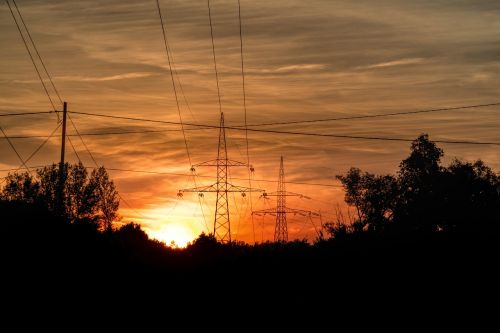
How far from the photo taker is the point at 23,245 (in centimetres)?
2956

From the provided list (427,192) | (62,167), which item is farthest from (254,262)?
(427,192)

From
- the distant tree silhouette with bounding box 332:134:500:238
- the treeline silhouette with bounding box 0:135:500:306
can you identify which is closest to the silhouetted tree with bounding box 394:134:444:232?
the distant tree silhouette with bounding box 332:134:500:238

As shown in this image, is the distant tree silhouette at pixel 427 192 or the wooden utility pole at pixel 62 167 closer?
the wooden utility pole at pixel 62 167

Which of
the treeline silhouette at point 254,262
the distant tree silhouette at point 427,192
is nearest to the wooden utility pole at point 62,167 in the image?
the treeline silhouette at point 254,262

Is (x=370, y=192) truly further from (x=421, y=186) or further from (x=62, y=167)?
(x=62, y=167)

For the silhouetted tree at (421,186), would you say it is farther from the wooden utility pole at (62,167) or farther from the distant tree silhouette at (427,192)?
the wooden utility pole at (62,167)

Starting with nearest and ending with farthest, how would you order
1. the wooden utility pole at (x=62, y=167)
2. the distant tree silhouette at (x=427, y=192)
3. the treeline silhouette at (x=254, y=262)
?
the treeline silhouette at (x=254, y=262)
the wooden utility pole at (x=62, y=167)
the distant tree silhouette at (x=427, y=192)

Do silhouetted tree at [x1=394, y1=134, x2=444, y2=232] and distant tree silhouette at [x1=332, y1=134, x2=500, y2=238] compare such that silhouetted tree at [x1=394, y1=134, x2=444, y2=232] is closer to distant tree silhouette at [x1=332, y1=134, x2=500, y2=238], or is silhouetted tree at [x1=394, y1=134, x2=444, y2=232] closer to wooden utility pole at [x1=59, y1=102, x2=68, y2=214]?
distant tree silhouette at [x1=332, y1=134, x2=500, y2=238]

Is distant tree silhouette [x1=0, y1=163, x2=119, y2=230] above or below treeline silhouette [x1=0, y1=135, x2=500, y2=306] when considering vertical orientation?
above

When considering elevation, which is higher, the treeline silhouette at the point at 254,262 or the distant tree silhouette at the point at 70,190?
the distant tree silhouette at the point at 70,190

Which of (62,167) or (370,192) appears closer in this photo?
(62,167)

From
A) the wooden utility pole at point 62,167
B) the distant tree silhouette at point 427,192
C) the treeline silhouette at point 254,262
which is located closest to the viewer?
the treeline silhouette at point 254,262

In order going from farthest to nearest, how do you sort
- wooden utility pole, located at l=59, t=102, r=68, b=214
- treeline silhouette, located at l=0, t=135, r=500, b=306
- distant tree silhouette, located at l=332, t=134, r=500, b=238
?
1. distant tree silhouette, located at l=332, t=134, r=500, b=238
2. wooden utility pole, located at l=59, t=102, r=68, b=214
3. treeline silhouette, located at l=0, t=135, r=500, b=306

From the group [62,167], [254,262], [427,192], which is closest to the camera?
[254,262]
